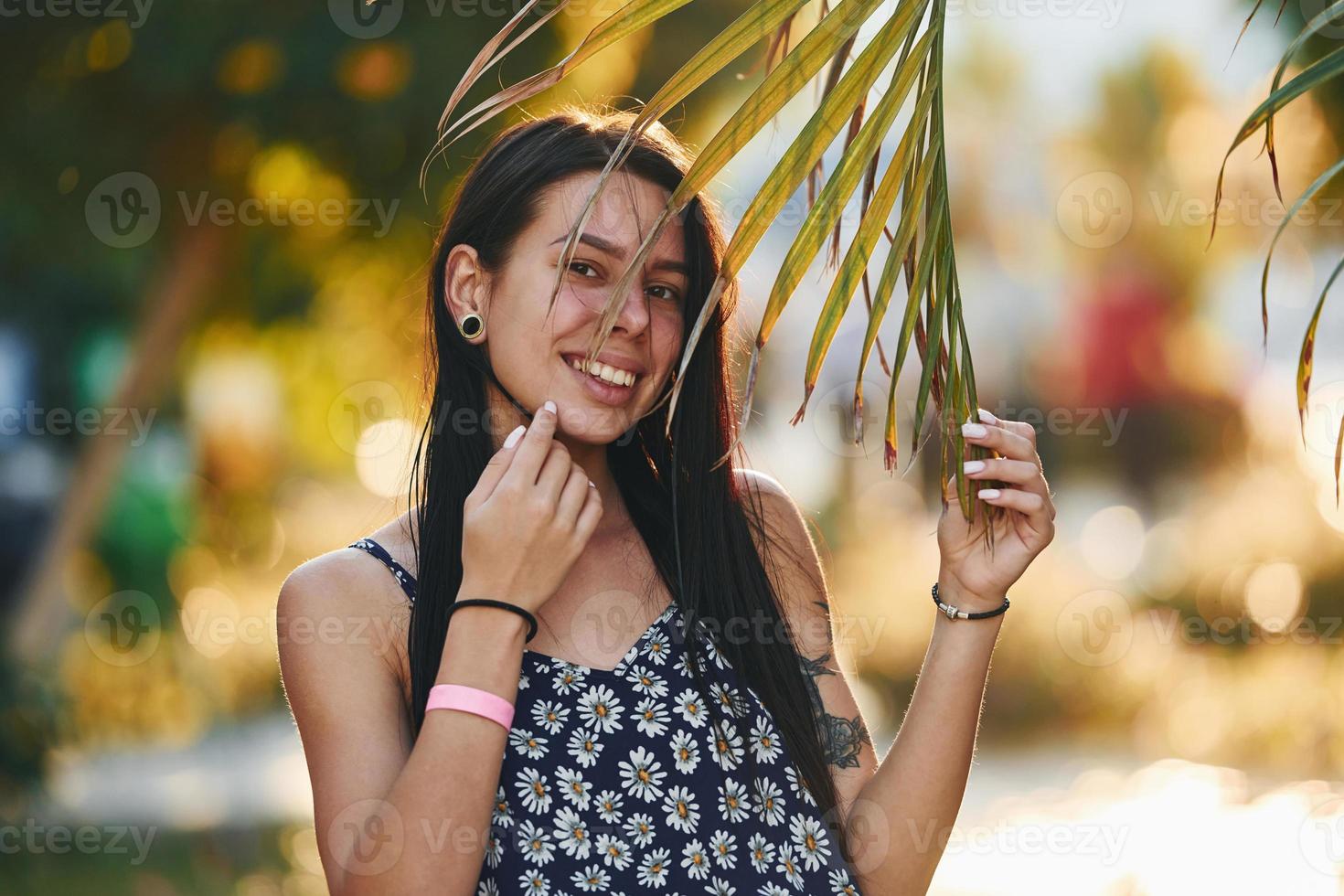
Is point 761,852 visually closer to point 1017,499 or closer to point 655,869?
point 655,869

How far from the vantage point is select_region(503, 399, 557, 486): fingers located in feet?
4.81

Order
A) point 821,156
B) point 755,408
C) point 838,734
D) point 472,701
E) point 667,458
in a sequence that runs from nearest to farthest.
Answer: point 821,156
point 472,701
point 838,734
point 667,458
point 755,408

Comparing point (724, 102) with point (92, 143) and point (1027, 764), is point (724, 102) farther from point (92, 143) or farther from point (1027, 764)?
point (1027, 764)

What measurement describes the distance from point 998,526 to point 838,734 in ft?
1.12

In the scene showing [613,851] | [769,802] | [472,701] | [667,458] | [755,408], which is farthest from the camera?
[755,408]

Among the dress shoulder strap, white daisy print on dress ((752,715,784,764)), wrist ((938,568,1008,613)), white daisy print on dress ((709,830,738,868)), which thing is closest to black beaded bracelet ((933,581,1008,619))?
wrist ((938,568,1008,613))

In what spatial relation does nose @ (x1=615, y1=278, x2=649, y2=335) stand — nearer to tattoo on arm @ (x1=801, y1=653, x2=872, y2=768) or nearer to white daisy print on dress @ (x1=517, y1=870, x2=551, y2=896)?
tattoo on arm @ (x1=801, y1=653, x2=872, y2=768)

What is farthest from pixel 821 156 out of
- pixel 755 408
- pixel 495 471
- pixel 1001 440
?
pixel 755 408

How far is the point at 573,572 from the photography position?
1.70 meters

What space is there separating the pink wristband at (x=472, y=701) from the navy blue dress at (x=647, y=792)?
0.15m

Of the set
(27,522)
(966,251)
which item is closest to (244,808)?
(27,522)

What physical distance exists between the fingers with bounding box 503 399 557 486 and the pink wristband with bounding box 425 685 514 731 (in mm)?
222

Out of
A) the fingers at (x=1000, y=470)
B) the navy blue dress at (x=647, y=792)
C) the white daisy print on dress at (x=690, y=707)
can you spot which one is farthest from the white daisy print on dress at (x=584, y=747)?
the fingers at (x=1000, y=470)

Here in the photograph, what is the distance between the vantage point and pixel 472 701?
138 cm
